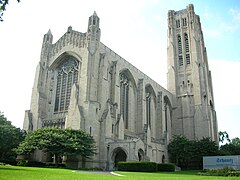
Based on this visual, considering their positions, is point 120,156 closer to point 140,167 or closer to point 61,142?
point 140,167

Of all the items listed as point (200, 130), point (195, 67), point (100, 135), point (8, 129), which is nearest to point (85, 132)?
point (100, 135)

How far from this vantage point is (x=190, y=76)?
2501 inches

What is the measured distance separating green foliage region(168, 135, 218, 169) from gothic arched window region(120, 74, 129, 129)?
1236cm

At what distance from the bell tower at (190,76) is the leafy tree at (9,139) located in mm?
36779

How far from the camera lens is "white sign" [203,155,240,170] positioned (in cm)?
3609

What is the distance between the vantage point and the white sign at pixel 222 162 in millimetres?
36094

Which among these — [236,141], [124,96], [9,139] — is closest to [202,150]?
[124,96]

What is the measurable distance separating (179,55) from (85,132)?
4134 centimetres

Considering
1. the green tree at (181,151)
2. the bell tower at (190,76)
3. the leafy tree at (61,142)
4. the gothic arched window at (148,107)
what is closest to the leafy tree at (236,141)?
the bell tower at (190,76)

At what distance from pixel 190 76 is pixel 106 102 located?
31.2 meters

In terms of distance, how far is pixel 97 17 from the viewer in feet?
141

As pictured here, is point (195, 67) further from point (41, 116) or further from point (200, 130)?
point (41, 116)

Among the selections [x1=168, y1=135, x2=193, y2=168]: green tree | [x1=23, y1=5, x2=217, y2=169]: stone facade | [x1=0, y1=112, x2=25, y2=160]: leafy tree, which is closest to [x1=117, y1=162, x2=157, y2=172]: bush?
[x1=23, y1=5, x2=217, y2=169]: stone facade

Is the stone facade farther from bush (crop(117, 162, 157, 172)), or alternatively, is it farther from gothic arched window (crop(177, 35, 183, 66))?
gothic arched window (crop(177, 35, 183, 66))
